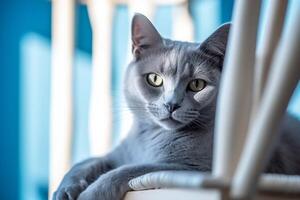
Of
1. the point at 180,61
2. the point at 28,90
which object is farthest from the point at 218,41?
the point at 28,90

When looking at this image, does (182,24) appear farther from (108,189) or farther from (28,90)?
(108,189)

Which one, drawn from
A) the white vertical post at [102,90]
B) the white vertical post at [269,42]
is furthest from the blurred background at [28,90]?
the white vertical post at [269,42]

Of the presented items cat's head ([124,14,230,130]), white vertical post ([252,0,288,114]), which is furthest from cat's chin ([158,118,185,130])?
white vertical post ([252,0,288,114])

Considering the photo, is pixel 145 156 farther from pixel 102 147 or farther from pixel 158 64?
pixel 102 147

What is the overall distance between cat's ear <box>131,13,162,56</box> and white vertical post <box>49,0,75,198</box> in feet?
1.42

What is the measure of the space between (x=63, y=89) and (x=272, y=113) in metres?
1.07

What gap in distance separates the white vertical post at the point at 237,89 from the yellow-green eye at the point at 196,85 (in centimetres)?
48

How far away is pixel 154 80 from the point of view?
0.91 metres

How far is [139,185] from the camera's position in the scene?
0.54 metres

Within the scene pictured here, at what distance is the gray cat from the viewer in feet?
2.69

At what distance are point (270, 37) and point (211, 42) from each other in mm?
411

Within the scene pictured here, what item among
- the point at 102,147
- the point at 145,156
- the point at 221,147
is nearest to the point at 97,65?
the point at 102,147

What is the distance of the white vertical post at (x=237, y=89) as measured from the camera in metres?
0.38

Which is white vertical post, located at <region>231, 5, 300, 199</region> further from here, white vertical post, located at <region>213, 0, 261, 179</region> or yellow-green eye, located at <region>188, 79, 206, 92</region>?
yellow-green eye, located at <region>188, 79, 206, 92</region>
